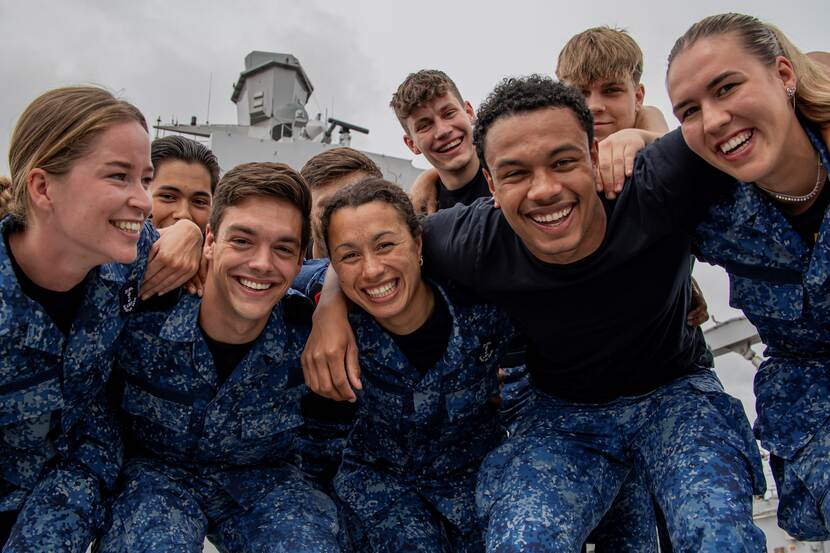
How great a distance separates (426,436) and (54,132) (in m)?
1.85

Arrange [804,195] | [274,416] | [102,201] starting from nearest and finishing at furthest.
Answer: [804,195], [102,201], [274,416]

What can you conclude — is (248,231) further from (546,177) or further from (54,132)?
(546,177)

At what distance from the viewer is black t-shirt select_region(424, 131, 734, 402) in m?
2.29

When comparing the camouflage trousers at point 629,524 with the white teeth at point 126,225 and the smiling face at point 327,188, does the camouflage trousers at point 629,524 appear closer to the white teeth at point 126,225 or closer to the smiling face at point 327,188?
the smiling face at point 327,188

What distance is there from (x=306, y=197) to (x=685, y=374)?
1676mm

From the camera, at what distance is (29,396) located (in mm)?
2445

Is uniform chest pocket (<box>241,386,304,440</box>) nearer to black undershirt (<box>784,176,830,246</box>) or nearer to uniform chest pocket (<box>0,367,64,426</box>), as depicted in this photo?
uniform chest pocket (<box>0,367,64,426</box>)

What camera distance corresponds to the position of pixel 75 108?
237 cm

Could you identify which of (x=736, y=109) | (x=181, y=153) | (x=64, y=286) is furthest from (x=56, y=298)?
(x=736, y=109)

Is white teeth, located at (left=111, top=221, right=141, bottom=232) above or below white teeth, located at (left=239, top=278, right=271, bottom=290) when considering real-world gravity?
above

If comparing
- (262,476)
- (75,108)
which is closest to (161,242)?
(75,108)

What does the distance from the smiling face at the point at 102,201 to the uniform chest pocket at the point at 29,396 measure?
1.48ft

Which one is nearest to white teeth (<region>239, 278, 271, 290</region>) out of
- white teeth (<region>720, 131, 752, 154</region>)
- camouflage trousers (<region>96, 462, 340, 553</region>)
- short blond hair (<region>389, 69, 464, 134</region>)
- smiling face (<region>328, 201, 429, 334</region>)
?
smiling face (<region>328, 201, 429, 334</region>)

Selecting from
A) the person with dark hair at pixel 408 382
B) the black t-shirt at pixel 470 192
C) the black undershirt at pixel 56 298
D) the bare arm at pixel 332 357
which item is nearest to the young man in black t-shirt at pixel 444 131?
the black t-shirt at pixel 470 192
